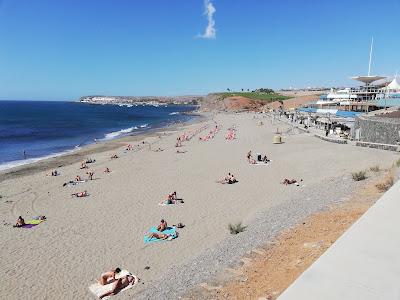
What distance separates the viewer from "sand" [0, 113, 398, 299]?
9930 millimetres

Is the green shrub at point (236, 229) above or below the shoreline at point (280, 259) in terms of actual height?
below

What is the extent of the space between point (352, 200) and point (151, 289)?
242 inches

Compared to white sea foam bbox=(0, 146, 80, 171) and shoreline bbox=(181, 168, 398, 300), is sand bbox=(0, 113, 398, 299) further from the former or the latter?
white sea foam bbox=(0, 146, 80, 171)

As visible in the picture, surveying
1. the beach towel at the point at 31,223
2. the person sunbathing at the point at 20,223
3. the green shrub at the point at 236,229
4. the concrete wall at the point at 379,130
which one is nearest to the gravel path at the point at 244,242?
the green shrub at the point at 236,229

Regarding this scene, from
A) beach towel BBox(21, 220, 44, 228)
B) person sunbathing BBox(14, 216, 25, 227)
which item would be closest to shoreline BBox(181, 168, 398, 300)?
beach towel BBox(21, 220, 44, 228)

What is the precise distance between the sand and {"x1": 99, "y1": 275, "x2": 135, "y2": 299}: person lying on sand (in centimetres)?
19

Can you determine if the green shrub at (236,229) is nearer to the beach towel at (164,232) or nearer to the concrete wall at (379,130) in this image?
the beach towel at (164,232)

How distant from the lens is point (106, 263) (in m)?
10.3

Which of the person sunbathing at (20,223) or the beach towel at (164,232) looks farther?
the person sunbathing at (20,223)

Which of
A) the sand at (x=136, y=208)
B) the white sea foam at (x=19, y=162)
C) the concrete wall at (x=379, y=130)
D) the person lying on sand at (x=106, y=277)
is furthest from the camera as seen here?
the white sea foam at (x=19, y=162)

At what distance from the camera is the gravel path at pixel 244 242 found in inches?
297

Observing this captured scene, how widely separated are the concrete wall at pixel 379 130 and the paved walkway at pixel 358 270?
18.9 meters

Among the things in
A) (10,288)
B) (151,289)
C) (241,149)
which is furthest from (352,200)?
(241,149)

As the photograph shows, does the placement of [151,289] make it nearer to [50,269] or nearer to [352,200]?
[50,269]
